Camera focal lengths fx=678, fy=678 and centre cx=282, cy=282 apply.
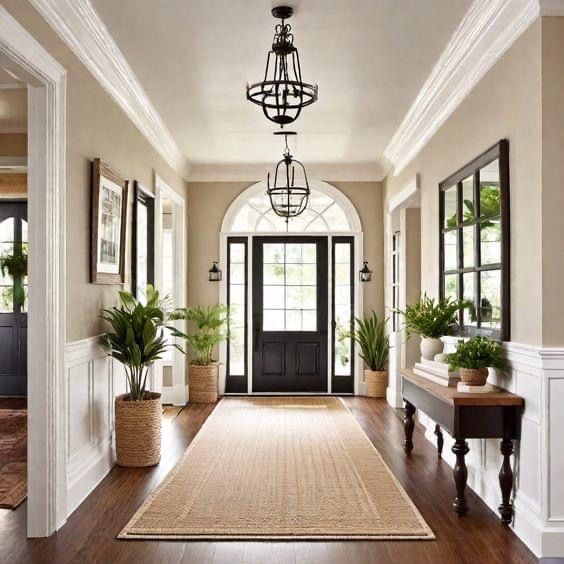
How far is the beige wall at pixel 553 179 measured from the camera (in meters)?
3.37

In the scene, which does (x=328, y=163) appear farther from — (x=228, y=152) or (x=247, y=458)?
(x=247, y=458)

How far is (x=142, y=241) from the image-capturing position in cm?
646

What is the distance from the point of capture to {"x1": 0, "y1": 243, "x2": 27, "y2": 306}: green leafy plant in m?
8.73

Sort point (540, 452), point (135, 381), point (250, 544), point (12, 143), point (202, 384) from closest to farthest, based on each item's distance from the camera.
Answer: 1. point (540, 452)
2. point (250, 544)
3. point (135, 381)
4. point (12, 143)
5. point (202, 384)

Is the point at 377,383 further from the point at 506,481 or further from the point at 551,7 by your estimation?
the point at 551,7

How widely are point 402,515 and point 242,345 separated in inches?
200

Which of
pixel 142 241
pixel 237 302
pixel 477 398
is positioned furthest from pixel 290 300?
pixel 477 398

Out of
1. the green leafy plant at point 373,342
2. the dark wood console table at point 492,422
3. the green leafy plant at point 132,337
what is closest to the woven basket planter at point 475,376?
the dark wood console table at point 492,422

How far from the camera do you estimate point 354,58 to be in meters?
4.73

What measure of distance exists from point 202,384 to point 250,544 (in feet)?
15.6

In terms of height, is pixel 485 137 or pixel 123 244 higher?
pixel 485 137

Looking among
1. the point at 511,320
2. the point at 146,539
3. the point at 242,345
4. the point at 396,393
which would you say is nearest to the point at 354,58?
the point at 511,320

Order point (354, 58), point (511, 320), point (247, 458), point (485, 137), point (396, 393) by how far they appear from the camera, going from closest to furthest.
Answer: point (511, 320) < point (485, 137) < point (354, 58) < point (247, 458) < point (396, 393)

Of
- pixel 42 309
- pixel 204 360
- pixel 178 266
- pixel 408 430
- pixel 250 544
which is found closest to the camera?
pixel 250 544
